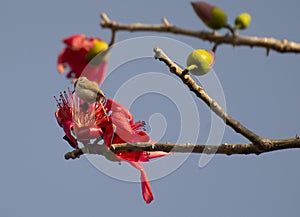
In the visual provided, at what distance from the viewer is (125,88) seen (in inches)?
117

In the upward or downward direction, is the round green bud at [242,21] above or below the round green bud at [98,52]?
below

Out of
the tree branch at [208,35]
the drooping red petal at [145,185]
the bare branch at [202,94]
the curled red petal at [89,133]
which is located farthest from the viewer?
the drooping red petal at [145,185]

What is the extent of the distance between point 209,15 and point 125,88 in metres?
1.23

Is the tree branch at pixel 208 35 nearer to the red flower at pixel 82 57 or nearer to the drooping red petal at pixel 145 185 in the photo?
the red flower at pixel 82 57

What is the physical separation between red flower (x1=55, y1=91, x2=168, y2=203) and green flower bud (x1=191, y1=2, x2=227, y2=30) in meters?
0.85

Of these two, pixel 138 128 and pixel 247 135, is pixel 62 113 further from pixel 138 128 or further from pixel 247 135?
pixel 247 135

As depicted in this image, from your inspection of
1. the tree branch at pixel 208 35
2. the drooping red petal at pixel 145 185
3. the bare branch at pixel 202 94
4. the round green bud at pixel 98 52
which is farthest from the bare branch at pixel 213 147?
the tree branch at pixel 208 35

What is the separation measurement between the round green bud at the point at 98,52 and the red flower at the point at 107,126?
0.65 metres

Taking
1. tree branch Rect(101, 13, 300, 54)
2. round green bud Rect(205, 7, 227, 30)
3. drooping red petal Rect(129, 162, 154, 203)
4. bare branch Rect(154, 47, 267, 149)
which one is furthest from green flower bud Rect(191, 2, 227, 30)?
drooping red petal Rect(129, 162, 154, 203)

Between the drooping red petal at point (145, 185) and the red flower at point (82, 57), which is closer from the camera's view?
the red flower at point (82, 57)

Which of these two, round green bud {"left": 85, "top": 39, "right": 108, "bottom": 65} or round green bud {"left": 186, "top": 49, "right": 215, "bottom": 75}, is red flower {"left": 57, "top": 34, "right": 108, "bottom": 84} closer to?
round green bud {"left": 85, "top": 39, "right": 108, "bottom": 65}

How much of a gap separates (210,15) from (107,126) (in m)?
1.11

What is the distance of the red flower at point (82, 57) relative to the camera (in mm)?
1864

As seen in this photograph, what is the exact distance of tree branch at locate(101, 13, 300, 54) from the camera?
1606mm
